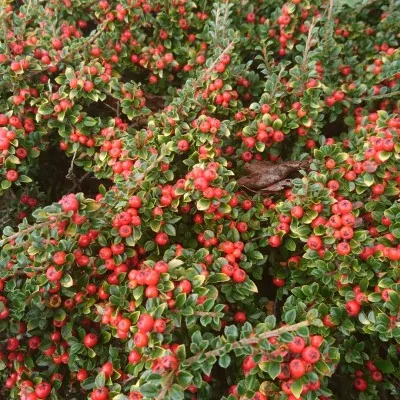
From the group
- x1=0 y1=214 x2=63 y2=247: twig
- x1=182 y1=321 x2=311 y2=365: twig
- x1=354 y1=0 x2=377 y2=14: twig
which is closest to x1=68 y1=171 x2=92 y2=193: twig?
x1=0 y1=214 x2=63 y2=247: twig

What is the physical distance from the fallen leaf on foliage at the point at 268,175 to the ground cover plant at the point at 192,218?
13mm

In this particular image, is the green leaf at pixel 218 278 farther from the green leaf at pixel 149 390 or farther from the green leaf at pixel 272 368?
the green leaf at pixel 149 390

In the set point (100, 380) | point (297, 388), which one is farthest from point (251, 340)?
point (100, 380)

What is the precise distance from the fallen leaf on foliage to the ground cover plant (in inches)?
0.5

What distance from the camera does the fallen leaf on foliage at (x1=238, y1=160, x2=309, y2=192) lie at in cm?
318

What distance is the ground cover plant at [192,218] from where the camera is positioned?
88.0 inches

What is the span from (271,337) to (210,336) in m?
0.37

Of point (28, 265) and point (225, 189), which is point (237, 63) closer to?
point (225, 189)

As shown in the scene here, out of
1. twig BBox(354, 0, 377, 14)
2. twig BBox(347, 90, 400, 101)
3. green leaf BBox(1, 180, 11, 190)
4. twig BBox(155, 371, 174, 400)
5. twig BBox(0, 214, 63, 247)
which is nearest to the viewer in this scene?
twig BBox(155, 371, 174, 400)

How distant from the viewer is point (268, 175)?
3.21 meters

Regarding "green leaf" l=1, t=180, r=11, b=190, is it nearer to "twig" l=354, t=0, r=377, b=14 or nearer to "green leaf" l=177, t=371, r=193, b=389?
"green leaf" l=177, t=371, r=193, b=389

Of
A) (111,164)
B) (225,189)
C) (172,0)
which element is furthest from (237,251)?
(172,0)

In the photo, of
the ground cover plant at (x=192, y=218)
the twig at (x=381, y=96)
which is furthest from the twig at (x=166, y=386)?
the twig at (x=381, y=96)

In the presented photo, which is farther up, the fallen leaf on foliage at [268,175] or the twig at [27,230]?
the twig at [27,230]
